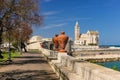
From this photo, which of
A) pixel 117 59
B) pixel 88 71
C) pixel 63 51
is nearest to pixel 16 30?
pixel 63 51

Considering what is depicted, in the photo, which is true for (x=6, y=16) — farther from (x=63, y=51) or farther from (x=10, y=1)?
(x=63, y=51)

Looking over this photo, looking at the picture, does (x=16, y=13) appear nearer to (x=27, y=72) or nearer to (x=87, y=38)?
(x=27, y=72)

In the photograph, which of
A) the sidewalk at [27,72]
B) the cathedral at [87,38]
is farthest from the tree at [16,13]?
the cathedral at [87,38]

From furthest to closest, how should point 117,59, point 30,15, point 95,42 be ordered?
1. point 95,42
2. point 117,59
3. point 30,15

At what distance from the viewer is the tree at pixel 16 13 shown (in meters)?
33.5

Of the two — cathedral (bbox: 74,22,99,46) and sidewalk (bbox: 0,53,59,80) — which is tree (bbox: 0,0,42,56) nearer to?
sidewalk (bbox: 0,53,59,80)

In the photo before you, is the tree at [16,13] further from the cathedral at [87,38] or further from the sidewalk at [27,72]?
the cathedral at [87,38]

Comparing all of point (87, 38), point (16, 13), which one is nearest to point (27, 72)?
point (16, 13)

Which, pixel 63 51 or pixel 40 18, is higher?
pixel 40 18

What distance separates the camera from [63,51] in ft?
66.1

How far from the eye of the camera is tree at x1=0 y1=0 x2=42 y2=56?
33.5m

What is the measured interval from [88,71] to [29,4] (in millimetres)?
27360

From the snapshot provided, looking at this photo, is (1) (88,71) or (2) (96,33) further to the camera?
(2) (96,33)

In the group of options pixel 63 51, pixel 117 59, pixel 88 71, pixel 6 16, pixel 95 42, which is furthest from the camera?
pixel 95 42
